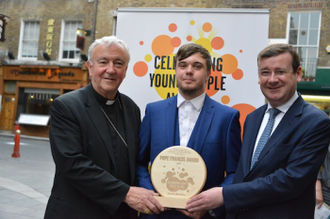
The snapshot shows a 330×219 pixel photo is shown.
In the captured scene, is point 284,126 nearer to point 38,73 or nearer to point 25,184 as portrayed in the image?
point 25,184

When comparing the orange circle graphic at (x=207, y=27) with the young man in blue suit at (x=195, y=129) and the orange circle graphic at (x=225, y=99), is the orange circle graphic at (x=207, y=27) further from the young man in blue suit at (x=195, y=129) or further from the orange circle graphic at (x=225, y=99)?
the young man in blue suit at (x=195, y=129)

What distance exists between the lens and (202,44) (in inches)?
133

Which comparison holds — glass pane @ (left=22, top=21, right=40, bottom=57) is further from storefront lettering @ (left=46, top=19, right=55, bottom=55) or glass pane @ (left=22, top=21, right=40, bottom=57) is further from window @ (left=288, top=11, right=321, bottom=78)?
window @ (left=288, top=11, right=321, bottom=78)

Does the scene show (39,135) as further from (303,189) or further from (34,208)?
(303,189)

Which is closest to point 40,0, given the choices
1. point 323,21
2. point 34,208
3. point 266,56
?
point 323,21

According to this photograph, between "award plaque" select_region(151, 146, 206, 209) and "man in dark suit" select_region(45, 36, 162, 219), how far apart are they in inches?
3.5

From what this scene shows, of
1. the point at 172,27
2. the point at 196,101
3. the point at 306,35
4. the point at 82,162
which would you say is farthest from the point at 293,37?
the point at 82,162

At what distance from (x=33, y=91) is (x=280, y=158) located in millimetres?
17543

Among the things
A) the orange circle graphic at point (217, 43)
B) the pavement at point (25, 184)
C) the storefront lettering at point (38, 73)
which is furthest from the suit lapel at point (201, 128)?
the storefront lettering at point (38, 73)

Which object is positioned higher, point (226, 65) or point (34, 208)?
point (226, 65)

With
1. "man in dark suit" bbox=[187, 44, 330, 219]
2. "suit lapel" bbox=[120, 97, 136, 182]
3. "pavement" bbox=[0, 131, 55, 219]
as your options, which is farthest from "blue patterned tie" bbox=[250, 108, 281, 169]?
"pavement" bbox=[0, 131, 55, 219]

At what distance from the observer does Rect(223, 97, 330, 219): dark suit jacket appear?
181 cm

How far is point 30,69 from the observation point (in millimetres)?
17266

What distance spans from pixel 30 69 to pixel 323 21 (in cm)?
1429
